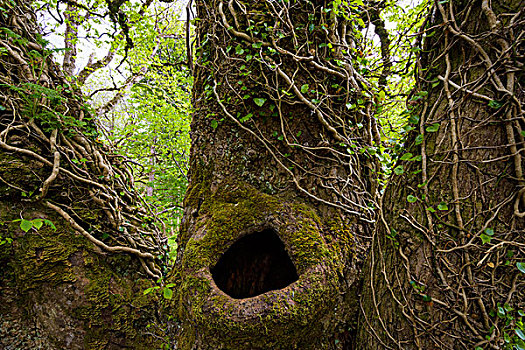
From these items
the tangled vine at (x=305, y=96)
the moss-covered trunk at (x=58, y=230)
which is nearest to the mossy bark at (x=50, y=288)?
the moss-covered trunk at (x=58, y=230)

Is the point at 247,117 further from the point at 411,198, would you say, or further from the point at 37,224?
the point at 37,224

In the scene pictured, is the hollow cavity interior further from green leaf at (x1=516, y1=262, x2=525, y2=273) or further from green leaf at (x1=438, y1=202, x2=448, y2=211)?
green leaf at (x1=516, y1=262, x2=525, y2=273)

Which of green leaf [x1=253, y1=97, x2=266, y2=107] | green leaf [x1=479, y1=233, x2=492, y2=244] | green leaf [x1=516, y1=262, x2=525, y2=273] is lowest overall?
green leaf [x1=516, y1=262, x2=525, y2=273]

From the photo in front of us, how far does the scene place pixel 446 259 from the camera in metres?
1.11

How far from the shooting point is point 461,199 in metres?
1.11

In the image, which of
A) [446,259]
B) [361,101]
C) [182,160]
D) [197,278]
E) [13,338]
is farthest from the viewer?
[182,160]

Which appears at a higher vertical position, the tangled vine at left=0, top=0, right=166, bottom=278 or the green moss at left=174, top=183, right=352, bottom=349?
the tangled vine at left=0, top=0, right=166, bottom=278

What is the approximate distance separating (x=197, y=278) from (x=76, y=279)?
90 cm

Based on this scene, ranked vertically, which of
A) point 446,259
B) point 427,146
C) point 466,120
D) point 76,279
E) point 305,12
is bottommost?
point 76,279

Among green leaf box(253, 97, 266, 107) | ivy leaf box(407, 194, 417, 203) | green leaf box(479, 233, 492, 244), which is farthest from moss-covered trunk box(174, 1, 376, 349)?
green leaf box(479, 233, 492, 244)

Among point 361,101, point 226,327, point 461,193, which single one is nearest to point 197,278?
point 226,327

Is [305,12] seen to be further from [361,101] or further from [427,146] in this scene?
[427,146]

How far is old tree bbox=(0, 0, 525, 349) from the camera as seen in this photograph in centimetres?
107

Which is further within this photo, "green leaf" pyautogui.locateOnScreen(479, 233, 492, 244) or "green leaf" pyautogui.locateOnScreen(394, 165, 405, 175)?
"green leaf" pyautogui.locateOnScreen(394, 165, 405, 175)
